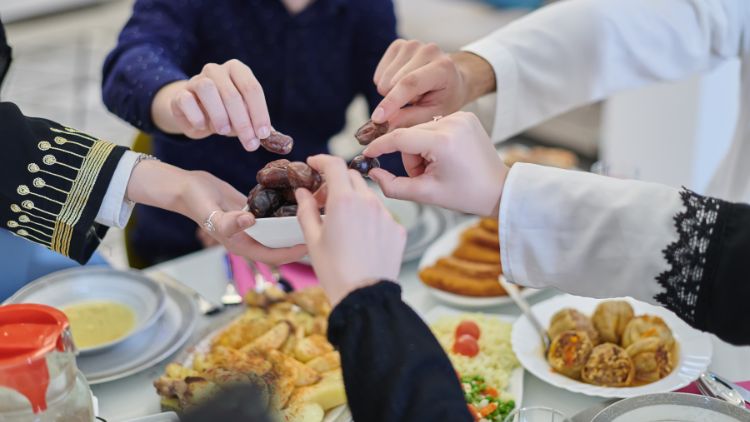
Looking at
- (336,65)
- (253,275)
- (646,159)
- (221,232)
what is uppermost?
(221,232)

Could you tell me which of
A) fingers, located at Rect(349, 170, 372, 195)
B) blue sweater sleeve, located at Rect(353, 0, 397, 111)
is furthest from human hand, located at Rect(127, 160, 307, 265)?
blue sweater sleeve, located at Rect(353, 0, 397, 111)

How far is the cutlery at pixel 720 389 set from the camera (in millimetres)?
988

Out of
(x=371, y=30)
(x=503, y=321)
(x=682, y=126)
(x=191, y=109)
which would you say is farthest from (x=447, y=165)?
(x=682, y=126)

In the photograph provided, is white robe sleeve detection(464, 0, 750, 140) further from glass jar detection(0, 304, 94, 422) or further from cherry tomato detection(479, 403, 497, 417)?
glass jar detection(0, 304, 94, 422)

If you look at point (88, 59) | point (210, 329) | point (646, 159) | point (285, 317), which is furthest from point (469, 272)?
point (88, 59)

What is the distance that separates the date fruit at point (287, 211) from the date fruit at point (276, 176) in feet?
0.09

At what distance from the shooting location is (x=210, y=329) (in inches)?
47.9

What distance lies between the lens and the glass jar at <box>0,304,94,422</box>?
0.75 metres

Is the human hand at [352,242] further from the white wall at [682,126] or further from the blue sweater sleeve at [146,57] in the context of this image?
the white wall at [682,126]

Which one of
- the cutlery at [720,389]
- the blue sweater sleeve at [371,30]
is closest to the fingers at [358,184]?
the cutlery at [720,389]

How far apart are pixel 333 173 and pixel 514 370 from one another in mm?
505

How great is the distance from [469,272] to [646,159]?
5.47 ft

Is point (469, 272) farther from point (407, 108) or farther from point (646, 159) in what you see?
point (646, 159)

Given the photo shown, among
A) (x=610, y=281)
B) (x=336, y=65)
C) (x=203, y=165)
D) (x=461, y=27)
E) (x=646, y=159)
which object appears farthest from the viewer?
(x=461, y=27)
